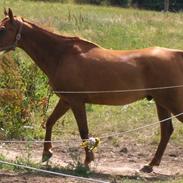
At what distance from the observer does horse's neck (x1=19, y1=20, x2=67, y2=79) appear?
27.6 feet

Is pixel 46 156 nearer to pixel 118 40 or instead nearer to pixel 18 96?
pixel 18 96

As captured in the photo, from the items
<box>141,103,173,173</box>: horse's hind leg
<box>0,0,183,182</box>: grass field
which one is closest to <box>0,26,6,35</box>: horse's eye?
<box>0,0,183,182</box>: grass field

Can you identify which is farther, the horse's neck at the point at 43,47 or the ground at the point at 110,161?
the horse's neck at the point at 43,47

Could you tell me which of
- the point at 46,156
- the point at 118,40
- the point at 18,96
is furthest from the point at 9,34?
the point at 118,40

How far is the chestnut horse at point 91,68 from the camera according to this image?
8266 mm

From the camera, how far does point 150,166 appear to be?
8523 millimetres

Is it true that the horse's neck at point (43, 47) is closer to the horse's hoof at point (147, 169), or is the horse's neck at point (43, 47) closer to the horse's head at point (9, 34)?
the horse's head at point (9, 34)

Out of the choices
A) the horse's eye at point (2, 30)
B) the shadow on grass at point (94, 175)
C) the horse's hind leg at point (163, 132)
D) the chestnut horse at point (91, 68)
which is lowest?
the shadow on grass at point (94, 175)

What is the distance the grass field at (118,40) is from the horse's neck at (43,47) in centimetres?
27

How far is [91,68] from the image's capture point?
27.2ft

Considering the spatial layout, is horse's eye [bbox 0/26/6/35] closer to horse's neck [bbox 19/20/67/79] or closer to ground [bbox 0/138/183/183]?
horse's neck [bbox 19/20/67/79]

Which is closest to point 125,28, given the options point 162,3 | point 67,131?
point 67,131

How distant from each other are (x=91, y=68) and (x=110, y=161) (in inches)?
64.1

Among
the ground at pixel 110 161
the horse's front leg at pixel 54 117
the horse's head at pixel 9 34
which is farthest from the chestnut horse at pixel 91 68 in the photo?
the ground at pixel 110 161
